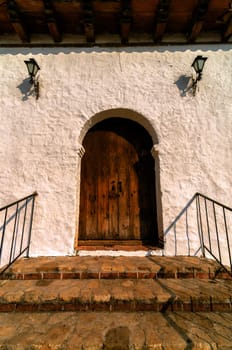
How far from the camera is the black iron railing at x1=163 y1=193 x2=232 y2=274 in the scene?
3086mm

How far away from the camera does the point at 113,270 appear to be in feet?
8.04

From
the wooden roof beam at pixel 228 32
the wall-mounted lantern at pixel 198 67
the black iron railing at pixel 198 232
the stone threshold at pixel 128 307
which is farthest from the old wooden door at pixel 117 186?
the wooden roof beam at pixel 228 32

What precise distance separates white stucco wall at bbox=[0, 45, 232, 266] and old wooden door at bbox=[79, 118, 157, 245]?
378 millimetres

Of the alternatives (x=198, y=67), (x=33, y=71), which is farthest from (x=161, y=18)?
(x=33, y=71)

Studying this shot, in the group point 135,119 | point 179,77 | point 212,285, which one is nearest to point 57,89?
point 135,119

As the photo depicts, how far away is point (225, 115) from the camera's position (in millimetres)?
3605

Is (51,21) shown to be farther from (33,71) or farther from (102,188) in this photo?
(102,188)

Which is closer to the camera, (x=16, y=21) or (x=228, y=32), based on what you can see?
(x=16, y=21)

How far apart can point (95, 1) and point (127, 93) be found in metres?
1.65

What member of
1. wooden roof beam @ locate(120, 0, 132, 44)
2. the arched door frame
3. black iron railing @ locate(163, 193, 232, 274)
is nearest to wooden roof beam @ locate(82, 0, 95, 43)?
wooden roof beam @ locate(120, 0, 132, 44)

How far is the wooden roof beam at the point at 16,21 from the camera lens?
136 inches

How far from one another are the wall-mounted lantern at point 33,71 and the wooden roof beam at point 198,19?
9.99 ft

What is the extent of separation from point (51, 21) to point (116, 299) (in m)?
4.57

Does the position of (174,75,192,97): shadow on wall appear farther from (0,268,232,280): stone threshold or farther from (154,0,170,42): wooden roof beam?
(0,268,232,280): stone threshold
